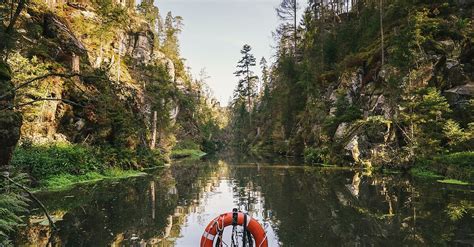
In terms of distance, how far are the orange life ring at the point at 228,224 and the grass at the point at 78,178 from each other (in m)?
14.3

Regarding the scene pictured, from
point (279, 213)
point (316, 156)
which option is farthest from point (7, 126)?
point (316, 156)

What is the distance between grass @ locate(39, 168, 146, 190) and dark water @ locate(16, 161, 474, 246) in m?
1.26

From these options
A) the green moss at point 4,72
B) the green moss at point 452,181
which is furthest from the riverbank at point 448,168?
the green moss at point 4,72

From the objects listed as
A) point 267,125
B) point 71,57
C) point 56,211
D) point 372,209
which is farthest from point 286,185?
point 267,125

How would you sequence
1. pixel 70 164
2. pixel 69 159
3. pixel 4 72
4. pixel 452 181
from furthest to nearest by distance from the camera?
1. pixel 69 159
2. pixel 70 164
3. pixel 452 181
4. pixel 4 72

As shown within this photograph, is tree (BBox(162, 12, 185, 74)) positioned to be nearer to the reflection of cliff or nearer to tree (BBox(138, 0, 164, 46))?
tree (BBox(138, 0, 164, 46))

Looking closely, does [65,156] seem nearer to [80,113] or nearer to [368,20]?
[80,113]

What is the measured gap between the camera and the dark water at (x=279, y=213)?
962 centimetres

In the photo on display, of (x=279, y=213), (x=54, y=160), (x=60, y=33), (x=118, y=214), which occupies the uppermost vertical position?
(x=60, y=33)

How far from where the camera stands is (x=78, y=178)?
73.4 feet

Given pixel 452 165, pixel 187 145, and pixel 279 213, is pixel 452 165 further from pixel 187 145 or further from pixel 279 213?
pixel 187 145

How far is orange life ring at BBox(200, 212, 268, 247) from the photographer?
779 centimetres

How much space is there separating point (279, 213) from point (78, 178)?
14856mm

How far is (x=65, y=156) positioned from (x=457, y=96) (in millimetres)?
26642
